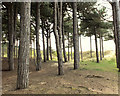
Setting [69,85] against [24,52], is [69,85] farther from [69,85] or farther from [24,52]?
[24,52]

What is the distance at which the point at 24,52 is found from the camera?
475 cm

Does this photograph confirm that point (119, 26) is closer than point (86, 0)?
Yes

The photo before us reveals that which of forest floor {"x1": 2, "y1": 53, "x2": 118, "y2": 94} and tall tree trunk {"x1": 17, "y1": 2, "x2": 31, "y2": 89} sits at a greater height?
tall tree trunk {"x1": 17, "y1": 2, "x2": 31, "y2": 89}

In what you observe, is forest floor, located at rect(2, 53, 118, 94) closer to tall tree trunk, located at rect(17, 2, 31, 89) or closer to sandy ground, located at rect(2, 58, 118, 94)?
sandy ground, located at rect(2, 58, 118, 94)

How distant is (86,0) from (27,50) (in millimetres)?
10315

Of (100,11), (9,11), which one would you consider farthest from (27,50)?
(100,11)

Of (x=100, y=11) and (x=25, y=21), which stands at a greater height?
(x=100, y=11)

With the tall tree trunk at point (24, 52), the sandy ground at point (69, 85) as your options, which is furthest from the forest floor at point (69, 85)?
the tall tree trunk at point (24, 52)

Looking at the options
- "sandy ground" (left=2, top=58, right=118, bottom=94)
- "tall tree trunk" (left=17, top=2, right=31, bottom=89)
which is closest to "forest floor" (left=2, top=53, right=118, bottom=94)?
"sandy ground" (left=2, top=58, right=118, bottom=94)

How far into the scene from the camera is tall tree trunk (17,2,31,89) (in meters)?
4.67

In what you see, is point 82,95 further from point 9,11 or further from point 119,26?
point 9,11

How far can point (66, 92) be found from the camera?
4188 millimetres

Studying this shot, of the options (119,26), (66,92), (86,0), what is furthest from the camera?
(86,0)

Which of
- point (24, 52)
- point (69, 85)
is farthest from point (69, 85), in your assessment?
point (24, 52)
